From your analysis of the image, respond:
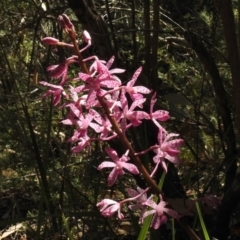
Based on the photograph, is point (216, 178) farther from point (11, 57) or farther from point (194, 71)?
point (11, 57)

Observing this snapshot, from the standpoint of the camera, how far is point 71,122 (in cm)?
143

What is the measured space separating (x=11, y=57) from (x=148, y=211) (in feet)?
7.84

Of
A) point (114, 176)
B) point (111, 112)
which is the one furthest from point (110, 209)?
point (111, 112)

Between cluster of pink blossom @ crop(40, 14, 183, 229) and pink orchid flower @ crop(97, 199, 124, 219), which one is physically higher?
cluster of pink blossom @ crop(40, 14, 183, 229)

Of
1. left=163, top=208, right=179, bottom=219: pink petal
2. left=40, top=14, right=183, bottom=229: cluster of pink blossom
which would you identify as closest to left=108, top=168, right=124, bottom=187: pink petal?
left=40, top=14, right=183, bottom=229: cluster of pink blossom

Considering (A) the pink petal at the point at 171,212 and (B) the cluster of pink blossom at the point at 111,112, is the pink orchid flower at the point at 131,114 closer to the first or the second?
→ (B) the cluster of pink blossom at the point at 111,112

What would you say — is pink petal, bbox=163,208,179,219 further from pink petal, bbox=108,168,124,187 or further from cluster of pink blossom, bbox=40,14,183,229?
pink petal, bbox=108,168,124,187

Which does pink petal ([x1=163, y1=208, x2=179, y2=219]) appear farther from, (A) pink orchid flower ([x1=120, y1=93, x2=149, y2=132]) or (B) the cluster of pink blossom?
(A) pink orchid flower ([x1=120, y1=93, x2=149, y2=132])

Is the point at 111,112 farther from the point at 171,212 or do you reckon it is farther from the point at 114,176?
the point at 171,212

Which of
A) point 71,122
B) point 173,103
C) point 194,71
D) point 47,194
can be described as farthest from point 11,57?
point 71,122

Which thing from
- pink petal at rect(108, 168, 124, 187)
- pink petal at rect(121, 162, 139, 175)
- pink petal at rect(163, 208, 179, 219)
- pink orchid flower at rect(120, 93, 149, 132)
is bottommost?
pink petal at rect(163, 208, 179, 219)

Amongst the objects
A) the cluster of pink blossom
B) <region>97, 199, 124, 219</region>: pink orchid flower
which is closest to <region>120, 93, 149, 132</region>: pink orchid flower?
the cluster of pink blossom

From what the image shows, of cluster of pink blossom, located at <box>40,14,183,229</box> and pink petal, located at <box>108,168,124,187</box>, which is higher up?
cluster of pink blossom, located at <box>40,14,183,229</box>

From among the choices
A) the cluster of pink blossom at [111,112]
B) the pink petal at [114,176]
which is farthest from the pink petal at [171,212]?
the pink petal at [114,176]
